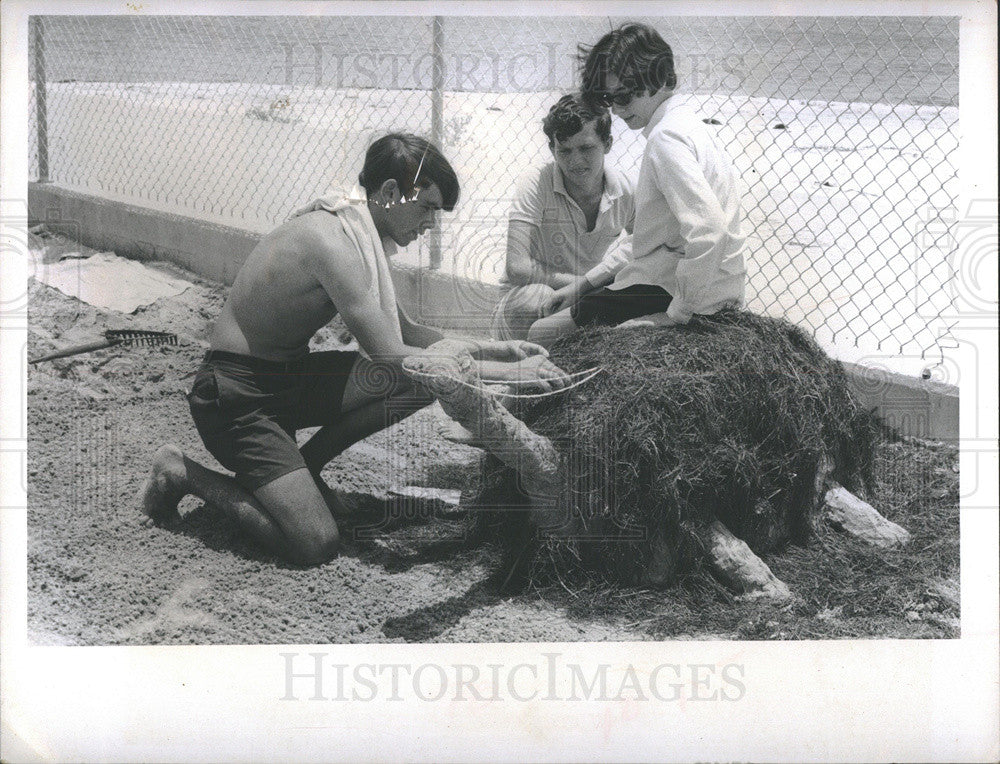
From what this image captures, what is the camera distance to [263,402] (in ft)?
13.8

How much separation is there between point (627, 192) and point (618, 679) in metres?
1.78

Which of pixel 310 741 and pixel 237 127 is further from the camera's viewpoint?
pixel 237 127

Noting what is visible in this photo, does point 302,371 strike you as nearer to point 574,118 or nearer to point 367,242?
point 367,242

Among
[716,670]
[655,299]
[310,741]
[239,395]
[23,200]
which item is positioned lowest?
[310,741]

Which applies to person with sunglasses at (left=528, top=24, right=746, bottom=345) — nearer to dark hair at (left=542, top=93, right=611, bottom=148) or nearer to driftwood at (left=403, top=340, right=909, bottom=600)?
dark hair at (left=542, top=93, right=611, bottom=148)

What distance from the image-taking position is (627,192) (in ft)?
13.9

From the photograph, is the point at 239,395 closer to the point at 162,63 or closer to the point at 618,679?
the point at 162,63

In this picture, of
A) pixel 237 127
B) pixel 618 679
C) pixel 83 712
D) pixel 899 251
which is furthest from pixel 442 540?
pixel 899 251

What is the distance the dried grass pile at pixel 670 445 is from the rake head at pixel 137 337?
1318 millimetres

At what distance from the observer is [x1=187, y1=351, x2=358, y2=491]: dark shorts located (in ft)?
13.7

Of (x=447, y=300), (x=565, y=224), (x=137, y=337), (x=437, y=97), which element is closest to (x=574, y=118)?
(x=565, y=224)

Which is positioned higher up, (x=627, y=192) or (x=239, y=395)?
(x=627, y=192)

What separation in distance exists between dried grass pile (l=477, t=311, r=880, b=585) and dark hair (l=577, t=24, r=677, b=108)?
2.90 feet

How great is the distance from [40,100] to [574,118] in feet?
6.59
